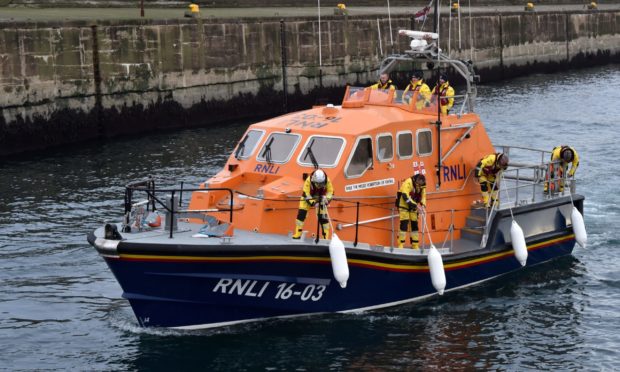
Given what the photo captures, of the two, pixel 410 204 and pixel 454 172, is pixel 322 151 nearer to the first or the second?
pixel 410 204

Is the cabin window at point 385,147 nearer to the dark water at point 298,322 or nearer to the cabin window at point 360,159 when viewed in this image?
the cabin window at point 360,159

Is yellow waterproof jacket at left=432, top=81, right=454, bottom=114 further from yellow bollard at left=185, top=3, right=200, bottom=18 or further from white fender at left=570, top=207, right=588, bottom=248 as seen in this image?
yellow bollard at left=185, top=3, right=200, bottom=18

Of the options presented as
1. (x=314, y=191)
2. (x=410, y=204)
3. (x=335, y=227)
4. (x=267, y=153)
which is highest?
(x=267, y=153)

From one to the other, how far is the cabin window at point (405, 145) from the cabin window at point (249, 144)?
203cm

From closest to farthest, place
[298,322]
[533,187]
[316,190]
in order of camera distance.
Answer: [316,190], [298,322], [533,187]

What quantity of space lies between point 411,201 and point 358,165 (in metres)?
0.91

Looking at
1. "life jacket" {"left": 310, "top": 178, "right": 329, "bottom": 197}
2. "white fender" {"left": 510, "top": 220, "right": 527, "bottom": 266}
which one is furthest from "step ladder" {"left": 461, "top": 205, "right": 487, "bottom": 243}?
"life jacket" {"left": 310, "top": 178, "right": 329, "bottom": 197}

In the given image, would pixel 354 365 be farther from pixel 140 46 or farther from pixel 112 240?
pixel 140 46

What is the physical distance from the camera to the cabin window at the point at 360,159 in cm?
1429

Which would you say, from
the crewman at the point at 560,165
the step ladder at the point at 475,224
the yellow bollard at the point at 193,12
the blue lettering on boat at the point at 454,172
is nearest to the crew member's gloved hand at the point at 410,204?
the blue lettering on boat at the point at 454,172

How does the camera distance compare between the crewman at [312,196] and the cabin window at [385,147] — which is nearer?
the crewman at [312,196]

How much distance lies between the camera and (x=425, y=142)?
15.2 meters

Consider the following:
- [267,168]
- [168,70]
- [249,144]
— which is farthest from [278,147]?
[168,70]

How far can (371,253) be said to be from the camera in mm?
13812
